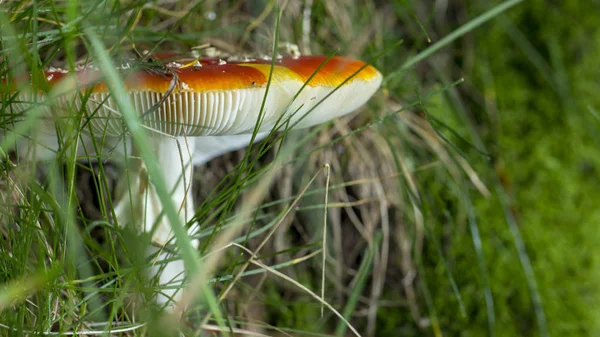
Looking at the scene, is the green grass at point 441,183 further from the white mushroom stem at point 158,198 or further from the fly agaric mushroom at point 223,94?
the fly agaric mushroom at point 223,94

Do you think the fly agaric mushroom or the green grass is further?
the green grass

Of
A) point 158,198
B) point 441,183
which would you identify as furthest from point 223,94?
point 441,183

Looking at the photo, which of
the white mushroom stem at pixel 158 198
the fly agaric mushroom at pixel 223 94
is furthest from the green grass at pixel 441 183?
the fly agaric mushroom at pixel 223 94

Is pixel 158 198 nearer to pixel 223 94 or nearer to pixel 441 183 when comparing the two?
pixel 223 94

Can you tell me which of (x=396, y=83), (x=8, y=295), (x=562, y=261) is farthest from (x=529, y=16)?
(x=8, y=295)

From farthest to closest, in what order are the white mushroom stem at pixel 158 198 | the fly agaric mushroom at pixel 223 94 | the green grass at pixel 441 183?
1. the green grass at pixel 441 183
2. the white mushroom stem at pixel 158 198
3. the fly agaric mushroom at pixel 223 94

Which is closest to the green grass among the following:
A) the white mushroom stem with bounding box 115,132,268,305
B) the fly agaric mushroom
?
the white mushroom stem with bounding box 115,132,268,305

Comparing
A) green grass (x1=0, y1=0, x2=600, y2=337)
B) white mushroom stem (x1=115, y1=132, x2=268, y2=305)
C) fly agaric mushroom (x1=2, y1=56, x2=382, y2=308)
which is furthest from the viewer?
green grass (x1=0, y1=0, x2=600, y2=337)

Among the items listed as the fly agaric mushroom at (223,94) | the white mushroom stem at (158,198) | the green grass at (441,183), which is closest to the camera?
the fly agaric mushroom at (223,94)

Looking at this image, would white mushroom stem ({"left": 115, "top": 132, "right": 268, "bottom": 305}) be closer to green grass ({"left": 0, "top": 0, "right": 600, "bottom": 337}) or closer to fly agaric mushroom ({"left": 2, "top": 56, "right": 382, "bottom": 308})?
fly agaric mushroom ({"left": 2, "top": 56, "right": 382, "bottom": 308})
